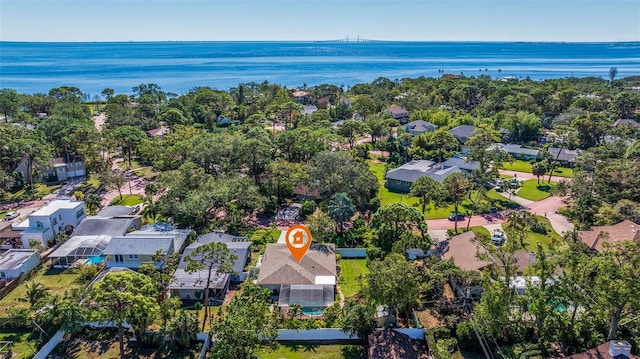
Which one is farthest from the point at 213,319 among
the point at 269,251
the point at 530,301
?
the point at 530,301

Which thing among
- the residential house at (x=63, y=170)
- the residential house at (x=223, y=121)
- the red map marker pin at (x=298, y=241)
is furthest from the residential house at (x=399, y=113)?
the residential house at (x=63, y=170)

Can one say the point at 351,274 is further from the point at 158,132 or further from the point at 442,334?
the point at 158,132

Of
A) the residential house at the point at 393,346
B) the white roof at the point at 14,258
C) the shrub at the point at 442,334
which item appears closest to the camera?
the residential house at the point at 393,346

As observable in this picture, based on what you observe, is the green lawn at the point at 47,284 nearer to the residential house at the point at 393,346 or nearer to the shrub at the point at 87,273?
the shrub at the point at 87,273

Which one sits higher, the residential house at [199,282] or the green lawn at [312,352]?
the residential house at [199,282]

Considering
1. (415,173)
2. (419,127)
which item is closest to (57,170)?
(415,173)

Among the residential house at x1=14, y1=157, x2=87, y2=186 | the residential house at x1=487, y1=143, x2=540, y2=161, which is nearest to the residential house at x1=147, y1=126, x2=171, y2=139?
the residential house at x1=14, y1=157, x2=87, y2=186
